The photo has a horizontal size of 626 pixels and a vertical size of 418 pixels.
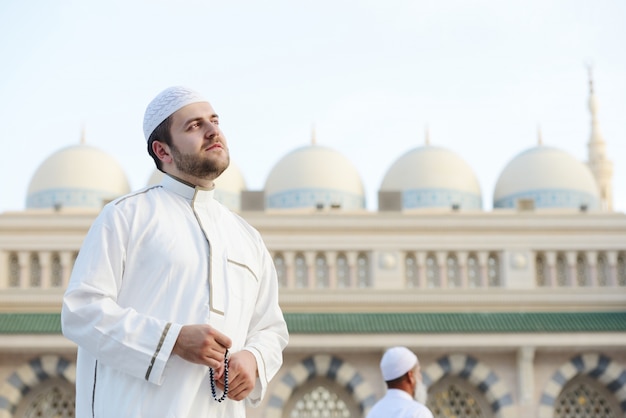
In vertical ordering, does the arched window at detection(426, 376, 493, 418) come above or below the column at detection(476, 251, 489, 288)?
below

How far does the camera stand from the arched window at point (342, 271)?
1867cm

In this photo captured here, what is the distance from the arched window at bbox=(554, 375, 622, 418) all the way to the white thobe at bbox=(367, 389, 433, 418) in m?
13.0

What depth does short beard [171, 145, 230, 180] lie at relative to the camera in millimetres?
2973

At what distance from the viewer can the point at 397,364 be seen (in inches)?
218

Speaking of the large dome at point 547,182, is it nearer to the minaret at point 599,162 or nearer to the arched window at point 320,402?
the minaret at point 599,162

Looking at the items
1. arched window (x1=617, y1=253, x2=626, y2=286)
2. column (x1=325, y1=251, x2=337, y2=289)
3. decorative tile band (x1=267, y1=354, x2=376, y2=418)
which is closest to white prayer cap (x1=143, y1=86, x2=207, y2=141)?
decorative tile band (x1=267, y1=354, x2=376, y2=418)

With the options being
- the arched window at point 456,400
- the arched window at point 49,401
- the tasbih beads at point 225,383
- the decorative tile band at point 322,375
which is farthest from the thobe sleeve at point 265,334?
the arched window at point 49,401

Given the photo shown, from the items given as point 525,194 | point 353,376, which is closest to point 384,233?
point 353,376

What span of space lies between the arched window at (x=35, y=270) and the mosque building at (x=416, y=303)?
40mm

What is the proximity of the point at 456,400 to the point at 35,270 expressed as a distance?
876 cm

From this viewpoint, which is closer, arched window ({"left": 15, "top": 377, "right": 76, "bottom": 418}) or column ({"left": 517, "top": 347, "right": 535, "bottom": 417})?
column ({"left": 517, "top": 347, "right": 535, "bottom": 417})

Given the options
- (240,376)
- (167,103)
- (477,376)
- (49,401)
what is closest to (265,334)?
(240,376)

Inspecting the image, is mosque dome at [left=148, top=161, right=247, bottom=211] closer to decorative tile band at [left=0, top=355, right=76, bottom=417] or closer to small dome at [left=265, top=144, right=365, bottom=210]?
small dome at [left=265, top=144, right=365, bottom=210]

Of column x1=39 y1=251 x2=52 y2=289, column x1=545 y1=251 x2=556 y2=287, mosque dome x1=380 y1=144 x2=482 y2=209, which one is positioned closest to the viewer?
column x1=39 y1=251 x2=52 y2=289
